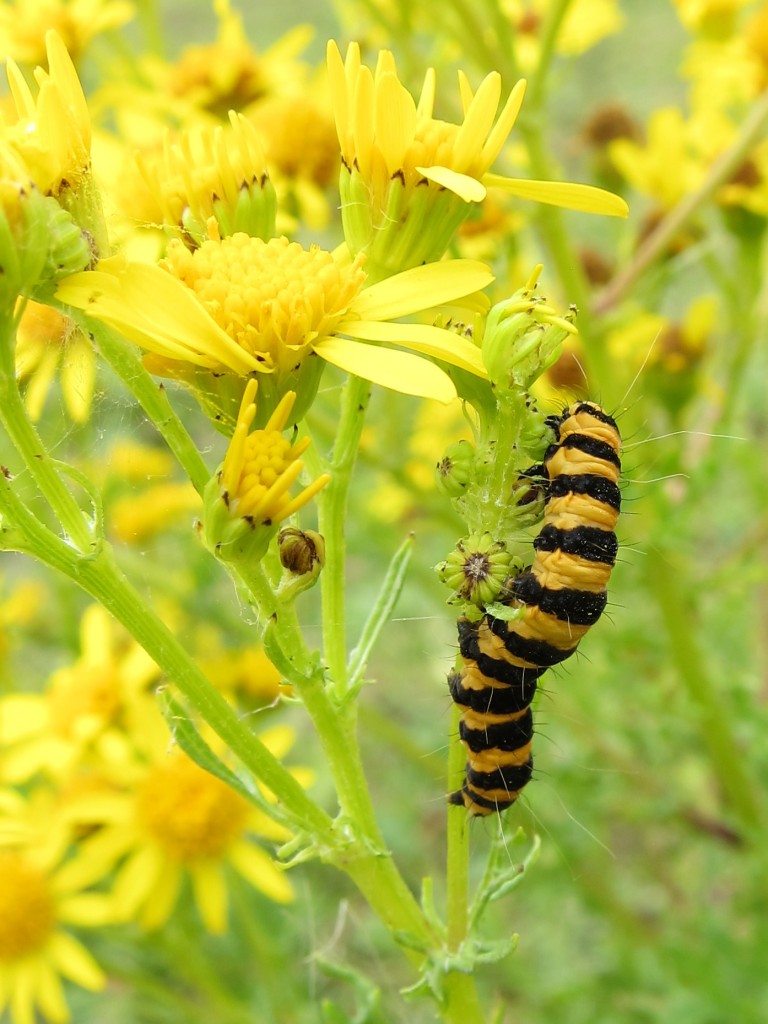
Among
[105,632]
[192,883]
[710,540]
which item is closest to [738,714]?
[192,883]

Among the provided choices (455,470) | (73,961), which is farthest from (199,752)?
(73,961)

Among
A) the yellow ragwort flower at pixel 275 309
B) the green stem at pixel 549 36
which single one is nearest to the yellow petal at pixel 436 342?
the yellow ragwort flower at pixel 275 309

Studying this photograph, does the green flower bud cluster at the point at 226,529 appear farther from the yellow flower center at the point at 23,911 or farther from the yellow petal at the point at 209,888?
the yellow flower center at the point at 23,911

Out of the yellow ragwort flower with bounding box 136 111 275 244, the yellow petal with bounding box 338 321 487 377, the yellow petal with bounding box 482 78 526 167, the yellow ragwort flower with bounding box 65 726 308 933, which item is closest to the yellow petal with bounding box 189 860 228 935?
the yellow ragwort flower with bounding box 65 726 308 933

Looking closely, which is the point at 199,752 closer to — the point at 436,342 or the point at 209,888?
the point at 436,342

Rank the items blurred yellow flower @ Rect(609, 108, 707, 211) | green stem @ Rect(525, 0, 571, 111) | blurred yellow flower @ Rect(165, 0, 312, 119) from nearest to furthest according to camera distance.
A: green stem @ Rect(525, 0, 571, 111) < blurred yellow flower @ Rect(609, 108, 707, 211) < blurred yellow flower @ Rect(165, 0, 312, 119)

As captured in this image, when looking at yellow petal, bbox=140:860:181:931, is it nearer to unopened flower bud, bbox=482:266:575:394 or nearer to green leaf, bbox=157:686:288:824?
green leaf, bbox=157:686:288:824
